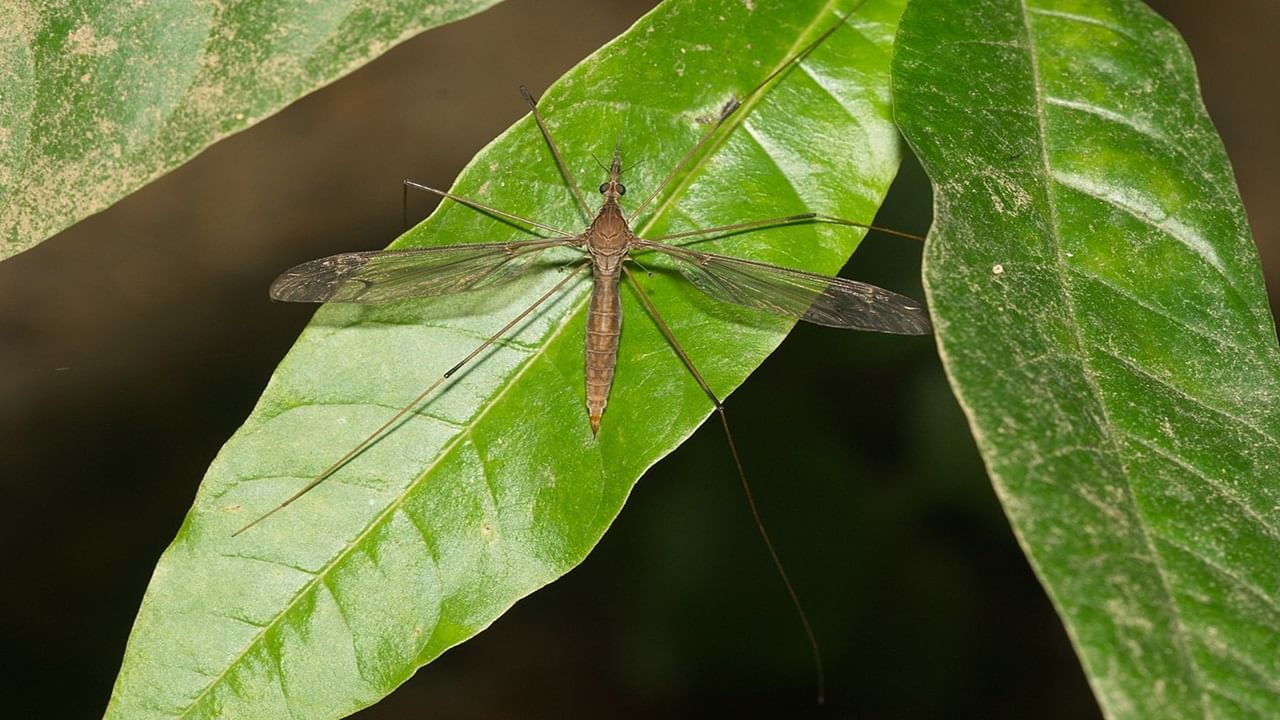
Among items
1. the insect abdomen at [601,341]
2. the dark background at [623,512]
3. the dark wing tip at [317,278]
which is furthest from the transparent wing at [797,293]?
the dark background at [623,512]

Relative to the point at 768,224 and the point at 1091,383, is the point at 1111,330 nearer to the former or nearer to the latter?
the point at 1091,383

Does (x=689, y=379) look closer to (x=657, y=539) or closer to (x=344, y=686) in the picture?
(x=344, y=686)

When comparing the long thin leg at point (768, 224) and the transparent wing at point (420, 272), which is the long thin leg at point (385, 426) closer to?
the transparent wing at point (420, 272)

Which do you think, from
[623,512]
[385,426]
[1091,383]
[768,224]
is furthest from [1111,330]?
[623,512]

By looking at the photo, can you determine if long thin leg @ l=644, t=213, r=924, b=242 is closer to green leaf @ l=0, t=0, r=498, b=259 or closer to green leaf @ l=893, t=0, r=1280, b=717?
green leaf @ l=893, t=0, r=1280, b=717

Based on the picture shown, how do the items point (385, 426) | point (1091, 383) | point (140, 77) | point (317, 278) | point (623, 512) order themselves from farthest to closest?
point (623, 512), point (317, 278), point (385, 426), point (140, 77), point (1091, 383)

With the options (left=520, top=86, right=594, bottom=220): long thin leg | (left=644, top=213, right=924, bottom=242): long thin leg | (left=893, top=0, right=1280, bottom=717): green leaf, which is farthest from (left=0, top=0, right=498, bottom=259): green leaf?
(left=893, top=0, right=1280, bottom=717): green leaf
